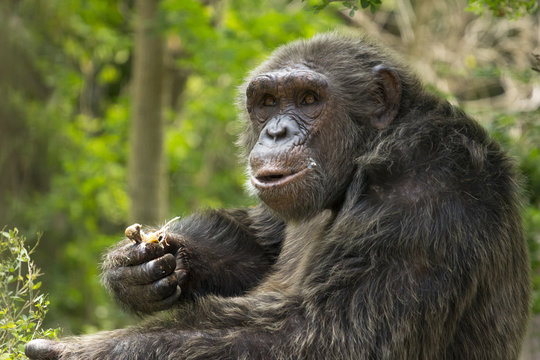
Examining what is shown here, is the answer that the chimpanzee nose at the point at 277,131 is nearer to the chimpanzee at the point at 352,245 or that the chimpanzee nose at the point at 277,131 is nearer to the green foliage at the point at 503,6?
the chimpanzee at the point at 352,245

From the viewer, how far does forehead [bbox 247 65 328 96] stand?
19.2 feet

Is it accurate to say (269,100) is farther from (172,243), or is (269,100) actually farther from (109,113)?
(109,113)

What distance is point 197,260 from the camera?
6598mm

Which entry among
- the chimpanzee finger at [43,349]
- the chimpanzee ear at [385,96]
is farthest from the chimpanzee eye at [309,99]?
the chimpanzee finger at [43,349]

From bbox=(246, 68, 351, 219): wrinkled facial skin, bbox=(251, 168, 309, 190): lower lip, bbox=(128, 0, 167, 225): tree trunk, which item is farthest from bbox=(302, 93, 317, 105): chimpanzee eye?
bbox=(128, 0, 167, 225): tree trunk

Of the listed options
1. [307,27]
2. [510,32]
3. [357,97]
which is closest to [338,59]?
[357,97]

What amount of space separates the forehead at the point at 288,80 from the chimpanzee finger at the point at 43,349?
2.38m

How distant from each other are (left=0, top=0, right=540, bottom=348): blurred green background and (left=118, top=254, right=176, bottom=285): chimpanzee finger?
724 cm

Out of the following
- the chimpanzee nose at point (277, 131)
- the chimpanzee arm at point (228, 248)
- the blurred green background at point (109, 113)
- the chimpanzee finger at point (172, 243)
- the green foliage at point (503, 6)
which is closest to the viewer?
the chimpanzee nose at point (277, 131)

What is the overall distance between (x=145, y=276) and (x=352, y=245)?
1736 millimetres

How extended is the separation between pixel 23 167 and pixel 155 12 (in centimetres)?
548

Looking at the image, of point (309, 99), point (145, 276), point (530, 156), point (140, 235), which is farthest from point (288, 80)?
point (530, 156)

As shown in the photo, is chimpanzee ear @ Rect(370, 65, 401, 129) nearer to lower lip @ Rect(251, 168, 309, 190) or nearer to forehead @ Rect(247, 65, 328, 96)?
forehead @ Rect(247, 65, 328, 96)

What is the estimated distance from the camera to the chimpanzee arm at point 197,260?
19.5 ft
